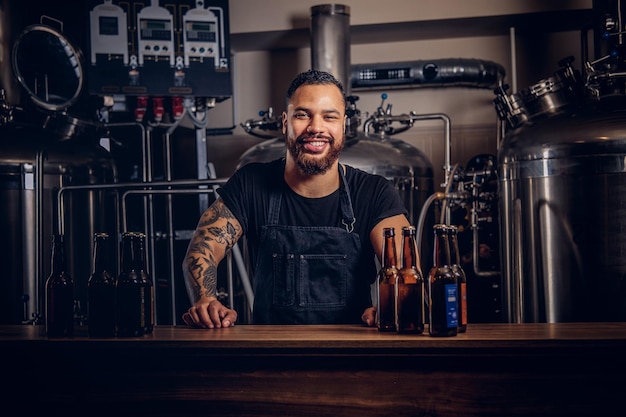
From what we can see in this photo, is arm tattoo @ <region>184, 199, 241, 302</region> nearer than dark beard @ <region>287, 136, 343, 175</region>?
Yes

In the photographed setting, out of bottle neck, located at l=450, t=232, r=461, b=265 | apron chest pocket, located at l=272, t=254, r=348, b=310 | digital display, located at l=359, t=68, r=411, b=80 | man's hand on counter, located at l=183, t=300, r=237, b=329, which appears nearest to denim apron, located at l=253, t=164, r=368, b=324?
apron chest pocket, located at l=272, t=254, r=348, b=310

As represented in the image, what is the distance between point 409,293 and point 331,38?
3339 mm

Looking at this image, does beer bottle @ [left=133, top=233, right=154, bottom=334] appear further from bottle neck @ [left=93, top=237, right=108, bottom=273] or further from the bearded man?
the bearded man

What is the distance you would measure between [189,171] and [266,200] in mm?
3160

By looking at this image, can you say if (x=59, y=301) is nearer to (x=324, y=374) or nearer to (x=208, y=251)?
(x=208, y=251)

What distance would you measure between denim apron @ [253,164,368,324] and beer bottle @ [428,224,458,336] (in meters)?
0.79

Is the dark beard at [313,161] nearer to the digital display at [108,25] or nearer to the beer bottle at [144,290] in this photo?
the beer bottle at [144,290]

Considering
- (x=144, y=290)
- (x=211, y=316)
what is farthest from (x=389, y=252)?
(x=144, y=290)

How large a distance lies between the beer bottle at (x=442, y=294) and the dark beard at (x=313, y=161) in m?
0.84

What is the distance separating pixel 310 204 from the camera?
2746 mm

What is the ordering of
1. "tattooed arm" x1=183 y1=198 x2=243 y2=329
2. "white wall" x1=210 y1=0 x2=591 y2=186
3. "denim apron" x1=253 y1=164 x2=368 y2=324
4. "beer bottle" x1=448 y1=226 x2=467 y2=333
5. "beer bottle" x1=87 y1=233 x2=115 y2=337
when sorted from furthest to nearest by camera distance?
"white wall" x1=210 y1=0 x2=591 y2=186
"denim apron" x1=253 y1=164 x2=368 y2=324
"tattooed arm" x1=183 y1=198 x2=243 y2=329
"beer bottle" x1=87 y1=233 x2=115 y2=337
"beer bottle" x1=448 y1=226 x2=467 y2=333

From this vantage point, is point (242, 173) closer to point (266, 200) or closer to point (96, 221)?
point (266, 200)

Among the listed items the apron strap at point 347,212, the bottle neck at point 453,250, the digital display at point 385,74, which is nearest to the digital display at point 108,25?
the digital display at point 385,74

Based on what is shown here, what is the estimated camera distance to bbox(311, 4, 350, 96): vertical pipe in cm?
499
